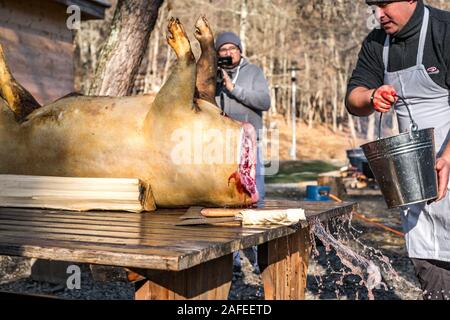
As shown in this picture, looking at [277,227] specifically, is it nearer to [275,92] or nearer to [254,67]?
[254,67]

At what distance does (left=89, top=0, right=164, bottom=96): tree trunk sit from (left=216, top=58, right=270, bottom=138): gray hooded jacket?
1.15 meters

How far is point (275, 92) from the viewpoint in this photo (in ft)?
117

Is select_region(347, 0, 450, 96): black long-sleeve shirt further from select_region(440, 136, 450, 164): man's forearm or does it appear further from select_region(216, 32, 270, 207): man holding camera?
select_region(216, 32, 270, 207): man holding camera

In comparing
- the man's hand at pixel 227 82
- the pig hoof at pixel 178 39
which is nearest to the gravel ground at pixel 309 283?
the man's hand at pixel 227 82

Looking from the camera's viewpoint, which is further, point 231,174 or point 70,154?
point 70,154

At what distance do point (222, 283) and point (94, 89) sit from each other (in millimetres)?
3824

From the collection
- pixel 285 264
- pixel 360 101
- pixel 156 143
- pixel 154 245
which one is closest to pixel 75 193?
pixel 156 143

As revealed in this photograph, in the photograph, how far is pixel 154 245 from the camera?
6.37 ft

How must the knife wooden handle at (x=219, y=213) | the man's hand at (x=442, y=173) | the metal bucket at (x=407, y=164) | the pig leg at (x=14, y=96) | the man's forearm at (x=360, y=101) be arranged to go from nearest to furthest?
the knife wooden handle at (x=219, y=213)
the metal bucket at (x=407, y=164)
the man's hand at (x=442, y=173)
the man's forearm at (x=360, y=101)
the pig leg at (x=14, y=96)

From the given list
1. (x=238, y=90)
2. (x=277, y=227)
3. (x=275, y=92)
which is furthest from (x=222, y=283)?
(x=275, y=92)

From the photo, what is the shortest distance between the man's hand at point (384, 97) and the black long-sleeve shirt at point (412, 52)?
286 mm

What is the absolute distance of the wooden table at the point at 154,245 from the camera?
1.84 m

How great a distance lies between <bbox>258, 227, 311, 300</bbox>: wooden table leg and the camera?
296cm

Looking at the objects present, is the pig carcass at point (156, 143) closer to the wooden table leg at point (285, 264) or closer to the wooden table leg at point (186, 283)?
the wooden table leg at point (285, 264)
